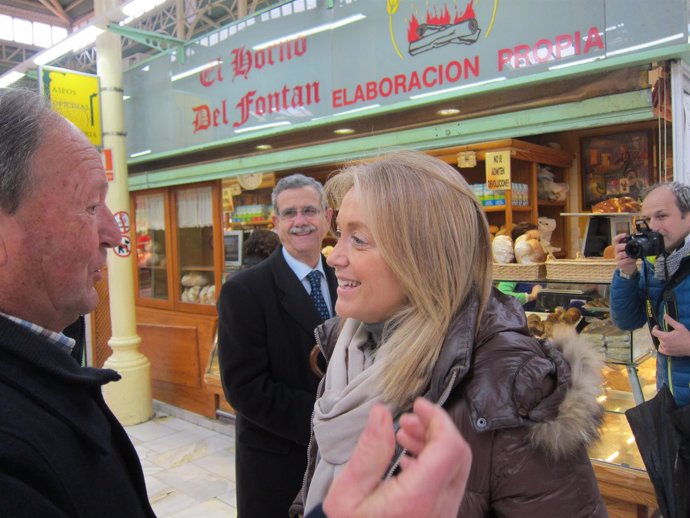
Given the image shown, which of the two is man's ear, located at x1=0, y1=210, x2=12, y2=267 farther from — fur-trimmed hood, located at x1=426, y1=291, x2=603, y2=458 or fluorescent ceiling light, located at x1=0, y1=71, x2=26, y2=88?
fluorescent ceiling light, located at x1=0, y1=71, x2=26, y2=88

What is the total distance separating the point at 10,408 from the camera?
780mm

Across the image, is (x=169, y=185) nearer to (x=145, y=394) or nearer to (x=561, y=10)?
(x=145, y=394)

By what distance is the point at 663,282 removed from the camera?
104 inches

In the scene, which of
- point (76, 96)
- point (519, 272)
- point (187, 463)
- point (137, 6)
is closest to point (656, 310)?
point (519, 272)

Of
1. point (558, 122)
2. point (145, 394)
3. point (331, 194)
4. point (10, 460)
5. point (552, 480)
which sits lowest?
point (145, 394)

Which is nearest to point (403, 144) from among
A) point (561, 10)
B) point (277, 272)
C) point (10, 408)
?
point (561, 10)

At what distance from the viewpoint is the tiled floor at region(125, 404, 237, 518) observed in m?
4.04

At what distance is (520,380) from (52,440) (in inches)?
34.0

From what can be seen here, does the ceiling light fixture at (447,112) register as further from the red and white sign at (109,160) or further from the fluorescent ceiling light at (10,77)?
the fluorescent ceiling light at (10,77)

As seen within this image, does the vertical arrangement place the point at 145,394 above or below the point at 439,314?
below

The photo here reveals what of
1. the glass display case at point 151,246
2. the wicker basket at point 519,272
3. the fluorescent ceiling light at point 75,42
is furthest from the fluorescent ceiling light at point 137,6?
the wicker basket at point 519,272

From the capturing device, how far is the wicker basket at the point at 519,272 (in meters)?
3.34

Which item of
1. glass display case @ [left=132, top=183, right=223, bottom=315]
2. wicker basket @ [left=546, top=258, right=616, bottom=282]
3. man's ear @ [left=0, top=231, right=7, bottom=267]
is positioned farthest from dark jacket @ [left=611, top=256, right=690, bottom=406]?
glass display case @ [left=132, top=183, right=223, bottom=315]

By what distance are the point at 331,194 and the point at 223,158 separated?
3.97m
